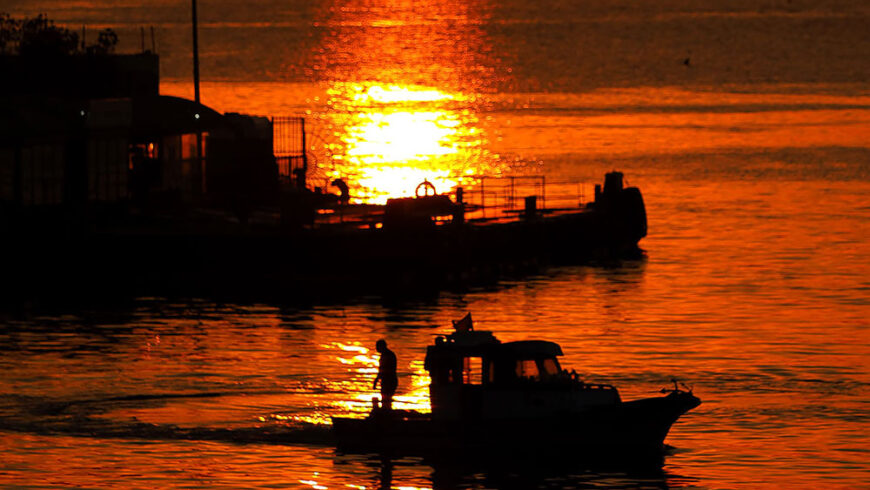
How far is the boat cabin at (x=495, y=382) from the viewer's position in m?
39.4

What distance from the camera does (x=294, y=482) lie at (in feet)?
127

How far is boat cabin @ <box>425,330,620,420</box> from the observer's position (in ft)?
129

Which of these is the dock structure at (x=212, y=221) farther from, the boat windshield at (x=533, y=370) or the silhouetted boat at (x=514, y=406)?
the boat windshield at (x=533, y=370)

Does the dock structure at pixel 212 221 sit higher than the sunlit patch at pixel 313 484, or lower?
higher

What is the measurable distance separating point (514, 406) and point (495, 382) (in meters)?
0.70

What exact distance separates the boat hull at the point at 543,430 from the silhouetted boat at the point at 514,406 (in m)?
0.02

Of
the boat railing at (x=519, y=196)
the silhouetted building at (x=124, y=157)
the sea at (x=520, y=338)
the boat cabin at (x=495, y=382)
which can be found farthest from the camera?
the boat railing at (x=519, y=196)

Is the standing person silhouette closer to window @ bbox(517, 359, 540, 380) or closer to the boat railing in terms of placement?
window @ bbox(517, 359, 540, 380)

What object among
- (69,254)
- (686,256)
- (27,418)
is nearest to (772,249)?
(686,256)

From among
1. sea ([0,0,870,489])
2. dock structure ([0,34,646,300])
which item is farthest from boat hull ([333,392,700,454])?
dock structure ([0,34,646,300])

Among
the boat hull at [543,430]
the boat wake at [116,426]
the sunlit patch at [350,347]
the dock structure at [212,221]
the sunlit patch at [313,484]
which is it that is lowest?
the sunlit patch at [313,484]

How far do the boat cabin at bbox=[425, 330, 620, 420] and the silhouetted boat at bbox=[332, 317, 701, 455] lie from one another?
0.07 ft

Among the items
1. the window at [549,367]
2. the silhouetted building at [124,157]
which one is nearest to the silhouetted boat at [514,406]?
the window at [549,367]

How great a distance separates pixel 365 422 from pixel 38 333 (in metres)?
24.1
